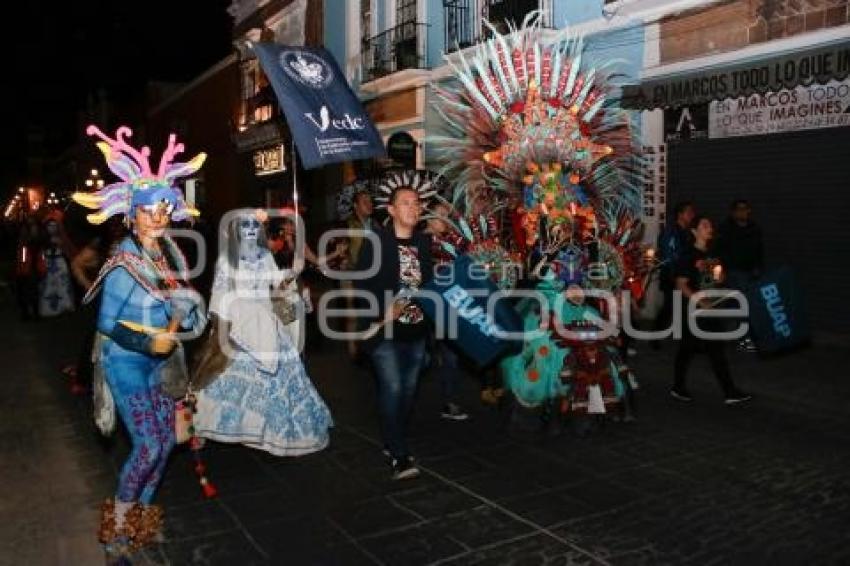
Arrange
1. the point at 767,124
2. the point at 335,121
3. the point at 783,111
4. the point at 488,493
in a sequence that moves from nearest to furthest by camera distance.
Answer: the point at 488,493 < the point at 335,121 < the point at 783,111 < the point at 767,124

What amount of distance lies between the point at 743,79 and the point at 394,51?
9452mm

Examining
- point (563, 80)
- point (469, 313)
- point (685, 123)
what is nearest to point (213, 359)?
point (469, 313)

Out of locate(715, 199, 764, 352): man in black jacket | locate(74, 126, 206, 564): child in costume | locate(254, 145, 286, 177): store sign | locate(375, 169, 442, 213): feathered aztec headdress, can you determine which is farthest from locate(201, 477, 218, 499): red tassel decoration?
locate(254, 145, 286, 177): store sign

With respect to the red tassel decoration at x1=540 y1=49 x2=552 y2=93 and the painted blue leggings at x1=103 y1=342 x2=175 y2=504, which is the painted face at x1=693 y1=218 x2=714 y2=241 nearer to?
the red tassel decoration at x1=540 y1=49 x2=552 y2=93

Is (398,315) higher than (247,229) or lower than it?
lower

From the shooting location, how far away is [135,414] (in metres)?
3.75

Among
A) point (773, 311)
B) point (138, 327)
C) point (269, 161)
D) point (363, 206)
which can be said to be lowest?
point (773, 311)

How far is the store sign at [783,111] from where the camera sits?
9.54 meters

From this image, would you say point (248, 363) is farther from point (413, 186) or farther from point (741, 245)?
point (741, 245)

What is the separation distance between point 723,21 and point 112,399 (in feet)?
32.1

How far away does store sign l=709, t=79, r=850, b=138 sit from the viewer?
954 cm

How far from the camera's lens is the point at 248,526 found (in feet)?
14.4

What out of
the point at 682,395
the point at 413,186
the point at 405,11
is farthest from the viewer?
the point at 405,11

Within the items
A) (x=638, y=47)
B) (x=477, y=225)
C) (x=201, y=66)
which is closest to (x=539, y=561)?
(x=477, y=225)
